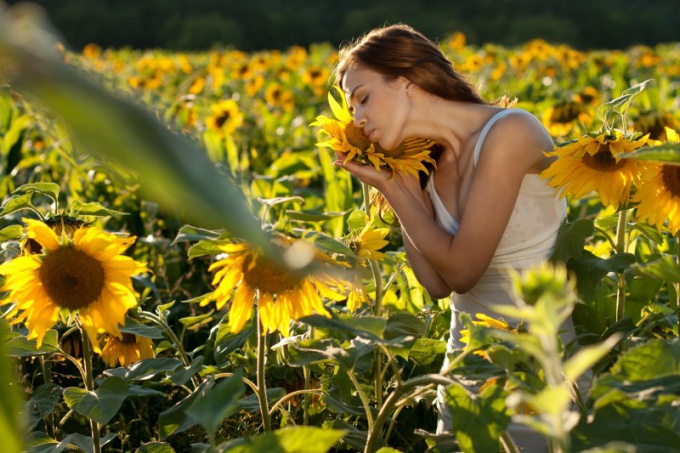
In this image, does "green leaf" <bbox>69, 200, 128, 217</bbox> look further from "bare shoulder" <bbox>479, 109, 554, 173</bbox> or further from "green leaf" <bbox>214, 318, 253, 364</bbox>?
"bare shoulder" <bbox>479, 109, 554, 173</bbox>

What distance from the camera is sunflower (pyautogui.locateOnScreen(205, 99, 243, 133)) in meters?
4.91

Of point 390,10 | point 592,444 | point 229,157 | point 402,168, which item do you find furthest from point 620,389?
point 390,10

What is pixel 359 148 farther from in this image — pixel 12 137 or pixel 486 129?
pixel 12 137

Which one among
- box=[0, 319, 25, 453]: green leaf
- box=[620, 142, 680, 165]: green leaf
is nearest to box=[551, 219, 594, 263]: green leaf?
box=[620, 142, 680, 165]: green leaf

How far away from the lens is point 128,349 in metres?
1.59

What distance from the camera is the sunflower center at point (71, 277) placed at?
115 cm

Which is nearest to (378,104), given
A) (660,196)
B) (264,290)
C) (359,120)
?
(359,120)

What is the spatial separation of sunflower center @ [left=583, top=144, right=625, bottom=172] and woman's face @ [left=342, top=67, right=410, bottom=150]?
42 centimetres

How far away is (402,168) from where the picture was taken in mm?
1772

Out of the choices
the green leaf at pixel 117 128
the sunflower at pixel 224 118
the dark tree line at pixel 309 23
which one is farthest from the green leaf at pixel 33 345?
the dark tree line at pixel 309 23

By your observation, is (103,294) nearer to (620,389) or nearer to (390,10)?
(620,389)

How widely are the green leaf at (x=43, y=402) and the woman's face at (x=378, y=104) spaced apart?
0.75 meters

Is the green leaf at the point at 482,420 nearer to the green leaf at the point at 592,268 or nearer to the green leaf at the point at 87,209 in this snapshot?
the green leaf at the point at 592,268

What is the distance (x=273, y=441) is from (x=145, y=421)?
4.18ft
